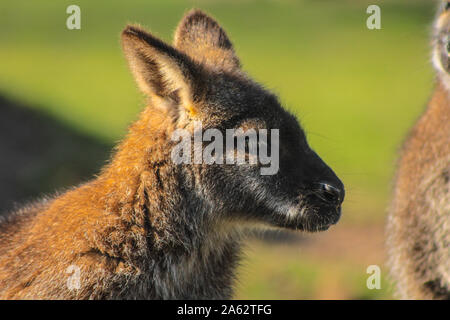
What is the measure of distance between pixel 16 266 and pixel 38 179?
6.13 m

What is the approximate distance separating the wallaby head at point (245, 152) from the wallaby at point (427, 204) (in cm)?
197

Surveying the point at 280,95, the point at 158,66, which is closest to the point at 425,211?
the point at 280,95

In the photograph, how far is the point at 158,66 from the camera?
14.5ft

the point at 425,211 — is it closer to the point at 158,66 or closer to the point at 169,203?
the point at 169,203

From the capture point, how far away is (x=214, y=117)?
15.2 feet

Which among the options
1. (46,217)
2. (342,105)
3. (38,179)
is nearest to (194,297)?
(46,217)

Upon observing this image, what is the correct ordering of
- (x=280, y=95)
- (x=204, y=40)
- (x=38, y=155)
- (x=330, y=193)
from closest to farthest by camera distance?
(x=330, y=193)
(x=204, y=40)
(x=280, y=95)
(x=38, y=155)

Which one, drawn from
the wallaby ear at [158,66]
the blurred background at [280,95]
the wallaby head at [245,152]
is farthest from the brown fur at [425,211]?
the wallaby ear at [158,66]

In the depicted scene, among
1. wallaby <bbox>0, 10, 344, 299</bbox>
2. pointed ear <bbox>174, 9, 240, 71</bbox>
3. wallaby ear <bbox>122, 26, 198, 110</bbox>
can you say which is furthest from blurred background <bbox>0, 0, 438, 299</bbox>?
wallaby ear <bbox>122, 26, 198, 110</bbox>

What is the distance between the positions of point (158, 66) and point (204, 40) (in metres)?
0.97

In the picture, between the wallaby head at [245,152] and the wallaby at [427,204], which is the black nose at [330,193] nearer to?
the wallaby head at [245,152]

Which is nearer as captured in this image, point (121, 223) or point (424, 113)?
point (121, 223)

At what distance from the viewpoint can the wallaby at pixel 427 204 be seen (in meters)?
6.44

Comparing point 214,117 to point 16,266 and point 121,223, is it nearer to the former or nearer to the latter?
Answer: point 121,223
